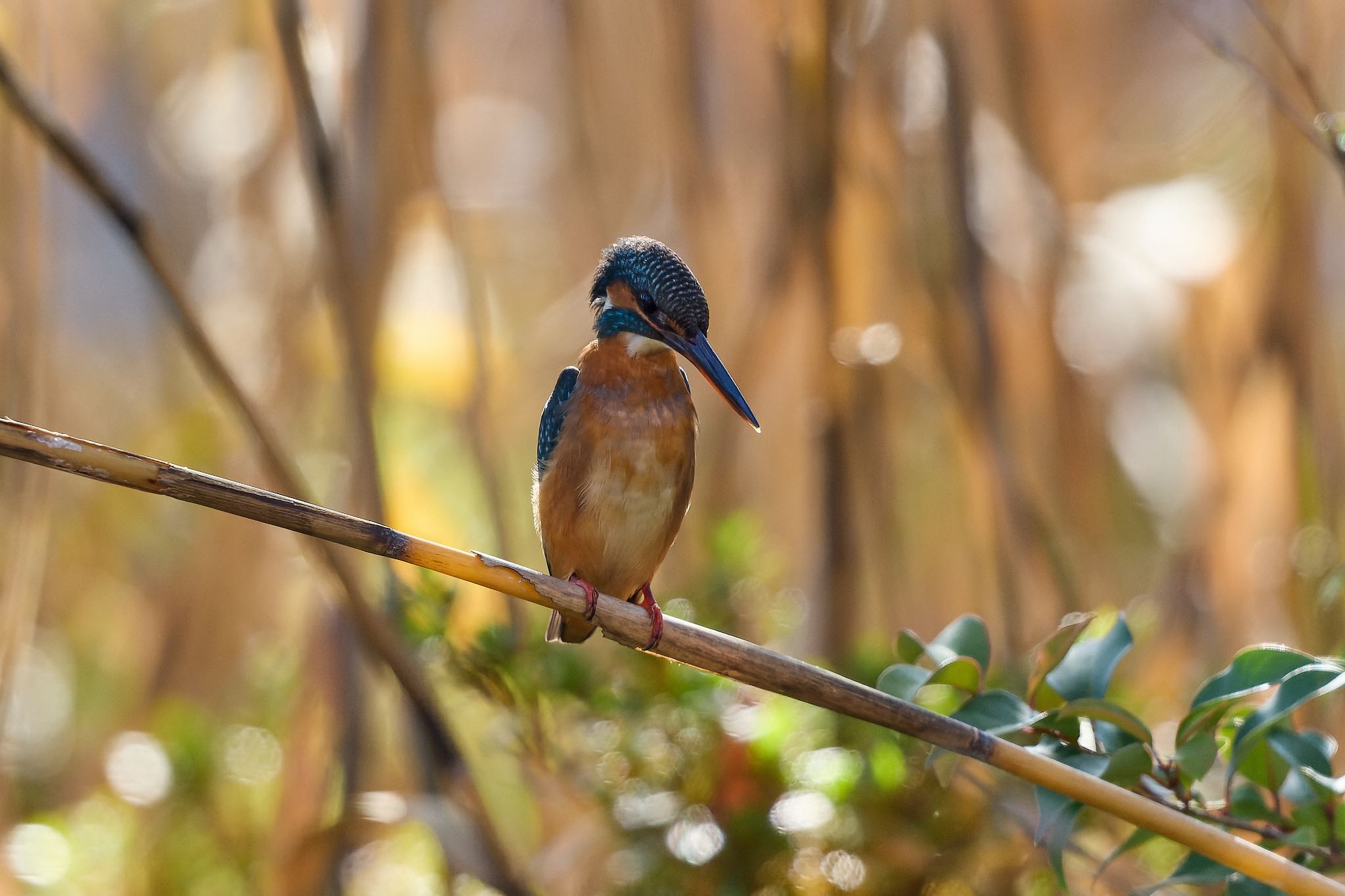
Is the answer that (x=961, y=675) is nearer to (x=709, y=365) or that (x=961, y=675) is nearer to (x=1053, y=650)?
(x=1053, y=650)

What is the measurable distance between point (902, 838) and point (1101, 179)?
2.28 meters

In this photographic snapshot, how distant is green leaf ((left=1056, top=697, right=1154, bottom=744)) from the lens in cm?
107

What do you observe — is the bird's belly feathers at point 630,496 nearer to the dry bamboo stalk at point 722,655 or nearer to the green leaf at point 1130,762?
the dry bamboo stalk at point 722,655

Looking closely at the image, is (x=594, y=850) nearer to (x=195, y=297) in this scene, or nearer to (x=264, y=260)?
(x=264, y=260)

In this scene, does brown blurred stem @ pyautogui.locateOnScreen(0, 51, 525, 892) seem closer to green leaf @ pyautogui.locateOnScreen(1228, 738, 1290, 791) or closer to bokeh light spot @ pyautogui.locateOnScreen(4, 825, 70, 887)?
bokeh light spot @ pyautogui.locateOnScreen(4, 825, 70, 887)

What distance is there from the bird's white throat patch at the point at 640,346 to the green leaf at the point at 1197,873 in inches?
43.1

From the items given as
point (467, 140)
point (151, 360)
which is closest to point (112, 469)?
point (151, 360)

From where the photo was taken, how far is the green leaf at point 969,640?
1.22 m

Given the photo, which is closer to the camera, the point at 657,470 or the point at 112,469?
the point at 112,469

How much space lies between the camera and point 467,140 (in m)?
4.22

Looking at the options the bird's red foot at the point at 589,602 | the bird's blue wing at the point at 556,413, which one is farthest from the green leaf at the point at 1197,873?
the bird's blue wing at the point at 556,413

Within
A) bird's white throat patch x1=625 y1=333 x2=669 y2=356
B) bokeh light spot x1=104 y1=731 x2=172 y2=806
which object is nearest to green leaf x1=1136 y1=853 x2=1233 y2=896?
bird's white throat patch x1=625 y1=333 x2=669 y2=356

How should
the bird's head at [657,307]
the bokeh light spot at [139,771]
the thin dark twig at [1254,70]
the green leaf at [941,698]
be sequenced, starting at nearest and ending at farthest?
the thin dark twig at [1254,70] < the green leaf at [941,698] < the bird's head at [657,307] < the bokeh light spot at [139,771]

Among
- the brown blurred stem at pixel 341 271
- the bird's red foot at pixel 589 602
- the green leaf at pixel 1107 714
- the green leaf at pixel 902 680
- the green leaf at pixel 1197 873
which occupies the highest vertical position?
the brown blurred stem at pixel 341 271
